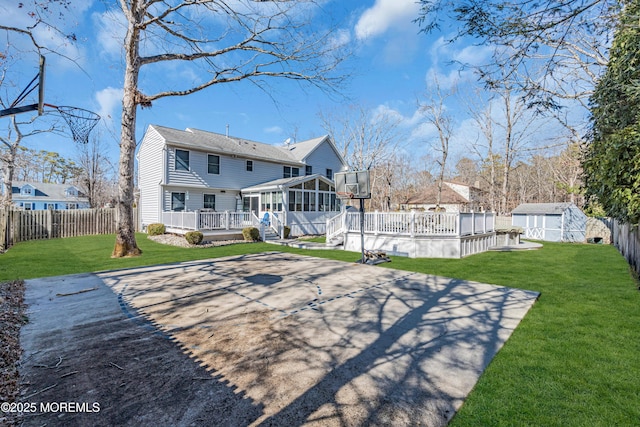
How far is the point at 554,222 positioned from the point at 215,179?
→ 22621 millimetres

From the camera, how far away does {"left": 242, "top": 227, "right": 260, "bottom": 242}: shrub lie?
15172mm

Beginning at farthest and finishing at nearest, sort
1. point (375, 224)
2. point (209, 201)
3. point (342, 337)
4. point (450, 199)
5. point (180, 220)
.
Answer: point (450, 199)
point (209, 201)
point (180, 220)
point (375, 224)
point (342, 337)

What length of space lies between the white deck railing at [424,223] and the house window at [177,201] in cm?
1029

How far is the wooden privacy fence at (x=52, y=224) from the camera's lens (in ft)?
42.5

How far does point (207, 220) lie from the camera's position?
14.4m

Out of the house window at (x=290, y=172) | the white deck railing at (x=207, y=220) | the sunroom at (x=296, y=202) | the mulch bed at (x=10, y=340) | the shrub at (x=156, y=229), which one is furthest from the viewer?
the house window at (x=290, y=172)

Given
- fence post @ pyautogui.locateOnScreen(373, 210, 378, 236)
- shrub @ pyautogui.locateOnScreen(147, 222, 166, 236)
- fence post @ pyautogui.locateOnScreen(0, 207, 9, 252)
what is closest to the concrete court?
fence post @ pyautogui.locateOnScreen(373, 210, 378, 236)

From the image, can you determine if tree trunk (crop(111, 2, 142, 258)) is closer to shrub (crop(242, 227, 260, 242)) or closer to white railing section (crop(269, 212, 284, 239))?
shrub (crop(242, 227, 260, 242))

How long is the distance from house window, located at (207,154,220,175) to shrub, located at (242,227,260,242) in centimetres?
508

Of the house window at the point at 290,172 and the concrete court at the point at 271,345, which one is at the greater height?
the house window at the point at 290,172

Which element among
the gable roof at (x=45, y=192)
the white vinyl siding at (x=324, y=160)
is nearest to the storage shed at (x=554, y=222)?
the white vinyl siding at (x=324, y=160)

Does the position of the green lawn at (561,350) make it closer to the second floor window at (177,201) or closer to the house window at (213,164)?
the second floor window at (177,201)

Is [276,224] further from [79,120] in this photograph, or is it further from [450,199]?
[450,199]

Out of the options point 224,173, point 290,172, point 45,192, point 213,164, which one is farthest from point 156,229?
point 45,192
